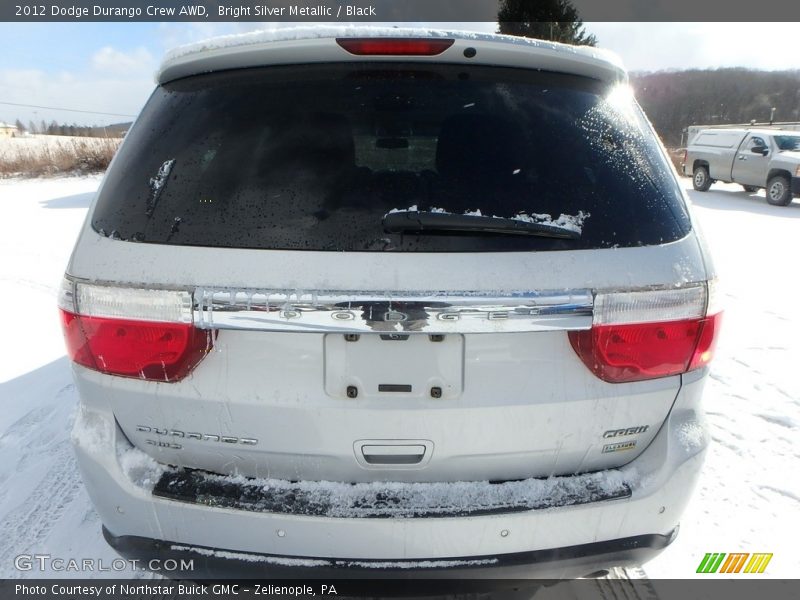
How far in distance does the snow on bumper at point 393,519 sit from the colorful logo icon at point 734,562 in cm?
90

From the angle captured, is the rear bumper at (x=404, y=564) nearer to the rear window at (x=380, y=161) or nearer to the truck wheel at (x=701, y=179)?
the rear window at (x=380, y=161)

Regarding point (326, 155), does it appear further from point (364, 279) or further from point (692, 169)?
point (692, 169)

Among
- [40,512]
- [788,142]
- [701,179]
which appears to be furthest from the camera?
[701,179]

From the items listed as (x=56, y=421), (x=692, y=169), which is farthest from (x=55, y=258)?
(x=692, y=169)

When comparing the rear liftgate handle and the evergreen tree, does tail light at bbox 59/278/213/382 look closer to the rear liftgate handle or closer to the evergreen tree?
the rear liftgate handle

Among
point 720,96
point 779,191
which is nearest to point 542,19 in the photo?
point 779,191

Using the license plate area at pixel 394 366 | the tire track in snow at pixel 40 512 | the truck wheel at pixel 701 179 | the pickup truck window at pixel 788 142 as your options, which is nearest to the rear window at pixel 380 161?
the license plate area at pixel 394 366

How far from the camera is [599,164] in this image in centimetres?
169

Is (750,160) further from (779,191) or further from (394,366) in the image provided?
(394,366)

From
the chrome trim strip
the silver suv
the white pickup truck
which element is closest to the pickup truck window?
the white pickup truck

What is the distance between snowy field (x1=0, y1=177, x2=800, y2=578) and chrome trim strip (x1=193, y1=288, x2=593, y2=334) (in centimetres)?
161

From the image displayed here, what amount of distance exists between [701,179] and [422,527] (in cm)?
1993

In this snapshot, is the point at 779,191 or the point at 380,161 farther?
the point at 779,191

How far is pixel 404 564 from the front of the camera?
63.4 inches
